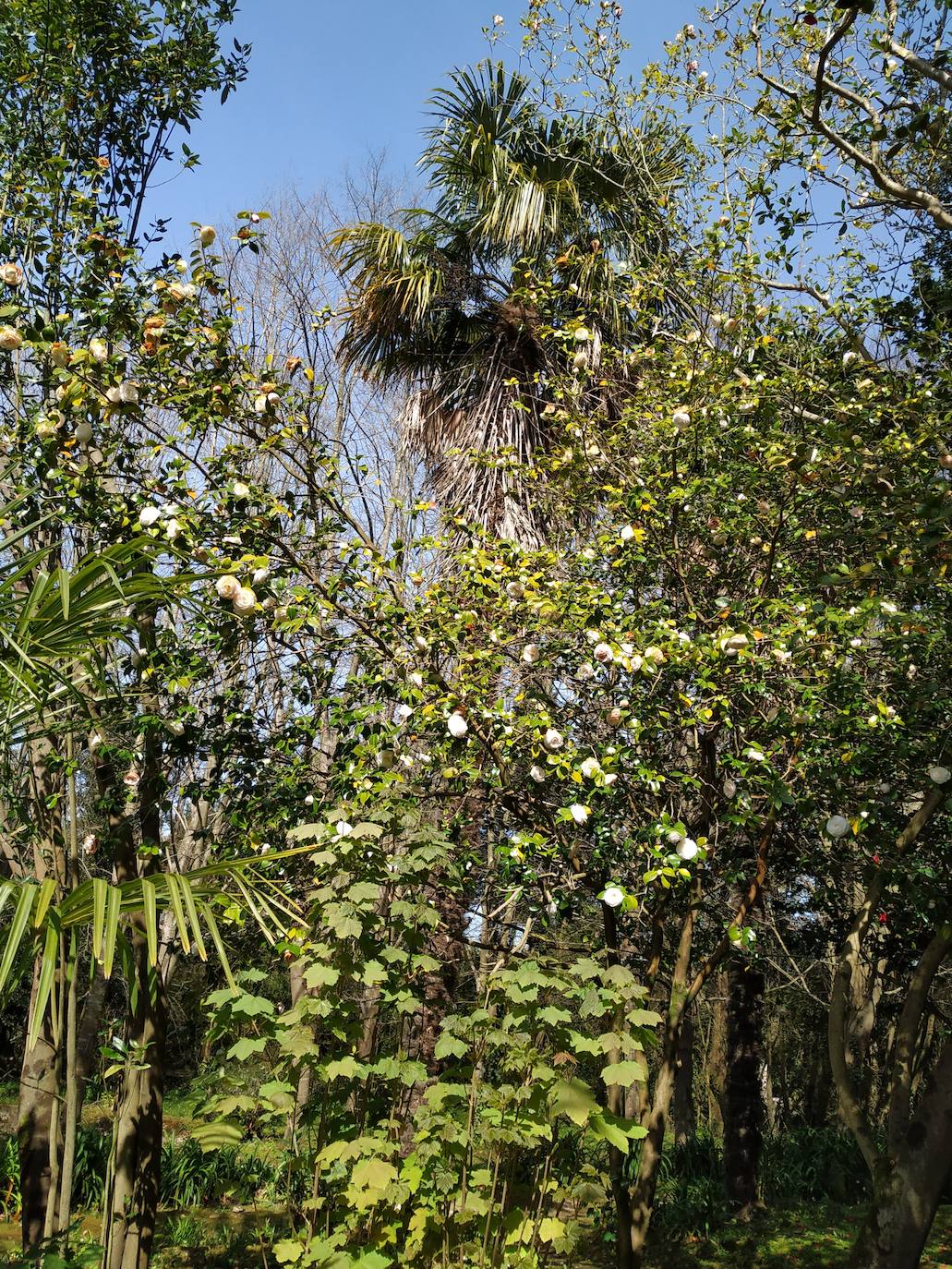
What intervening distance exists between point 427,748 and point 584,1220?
361cm

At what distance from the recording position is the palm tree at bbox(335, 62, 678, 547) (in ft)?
20.9

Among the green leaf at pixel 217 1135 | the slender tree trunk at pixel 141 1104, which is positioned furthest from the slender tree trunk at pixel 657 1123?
the slender tree trunk at pixel 141 1104

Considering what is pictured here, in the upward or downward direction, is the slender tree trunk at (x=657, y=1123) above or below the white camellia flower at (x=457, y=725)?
below

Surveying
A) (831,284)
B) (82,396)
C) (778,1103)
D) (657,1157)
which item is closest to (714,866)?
(657,1157)

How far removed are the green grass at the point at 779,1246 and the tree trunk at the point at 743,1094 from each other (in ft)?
0.69

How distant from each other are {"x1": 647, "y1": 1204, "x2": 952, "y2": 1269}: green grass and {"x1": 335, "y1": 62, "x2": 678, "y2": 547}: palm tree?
12.9 ft

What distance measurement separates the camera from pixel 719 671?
3.29 metres

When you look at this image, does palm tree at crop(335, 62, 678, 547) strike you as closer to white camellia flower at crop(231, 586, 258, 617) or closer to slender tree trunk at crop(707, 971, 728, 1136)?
white camellia flower at crop(231, 586, 258, 617)

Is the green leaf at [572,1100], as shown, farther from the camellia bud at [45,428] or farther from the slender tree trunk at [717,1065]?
the slender tree trunk at [717,1065]

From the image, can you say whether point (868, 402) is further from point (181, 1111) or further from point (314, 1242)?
point (181, 1111)

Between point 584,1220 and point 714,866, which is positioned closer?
point 714,866

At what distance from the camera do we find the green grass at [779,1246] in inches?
187

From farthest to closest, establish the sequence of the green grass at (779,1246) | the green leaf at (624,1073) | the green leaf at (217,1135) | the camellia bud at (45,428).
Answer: the green grass at (779,1246)
the camellia bud at (45,428)
the green leaf at (624,1073)
the green leaf at (217,1135)

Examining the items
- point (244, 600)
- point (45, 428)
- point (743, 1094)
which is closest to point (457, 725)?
point (244, 600)
